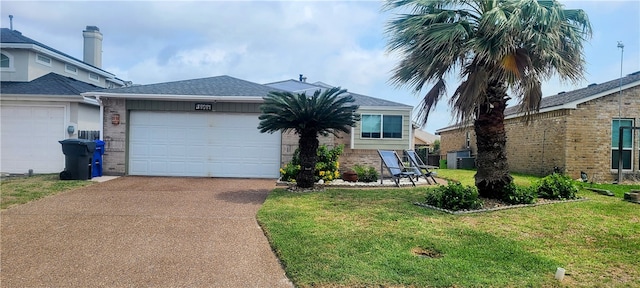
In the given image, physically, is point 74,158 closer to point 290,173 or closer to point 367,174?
point 290,173

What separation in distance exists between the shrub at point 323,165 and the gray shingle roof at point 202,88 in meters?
2.45

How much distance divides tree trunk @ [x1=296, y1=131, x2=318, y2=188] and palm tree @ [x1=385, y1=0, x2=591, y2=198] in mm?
2686

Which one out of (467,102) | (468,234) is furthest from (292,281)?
(467,102)

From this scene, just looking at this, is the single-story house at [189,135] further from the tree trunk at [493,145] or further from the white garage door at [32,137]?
the tree trunk at [493,145]

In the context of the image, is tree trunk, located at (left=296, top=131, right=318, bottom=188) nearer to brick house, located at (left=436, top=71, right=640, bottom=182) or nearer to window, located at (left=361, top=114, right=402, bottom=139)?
window, located at (left=361, top=114, right=402, bottom=139)

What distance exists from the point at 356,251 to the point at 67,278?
3.12 metres

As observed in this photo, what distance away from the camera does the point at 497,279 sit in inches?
148

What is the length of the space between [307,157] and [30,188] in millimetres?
6686

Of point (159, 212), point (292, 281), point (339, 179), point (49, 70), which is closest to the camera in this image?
point (292, 281)

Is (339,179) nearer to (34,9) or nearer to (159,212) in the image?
(159,212)

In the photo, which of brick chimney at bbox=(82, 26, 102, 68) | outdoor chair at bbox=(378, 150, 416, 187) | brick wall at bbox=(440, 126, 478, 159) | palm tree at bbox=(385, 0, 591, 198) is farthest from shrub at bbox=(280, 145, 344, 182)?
brick chimney at bbox=(82, 26, 102, 68)

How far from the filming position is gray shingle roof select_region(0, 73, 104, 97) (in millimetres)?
12750

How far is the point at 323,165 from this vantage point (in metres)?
11.5

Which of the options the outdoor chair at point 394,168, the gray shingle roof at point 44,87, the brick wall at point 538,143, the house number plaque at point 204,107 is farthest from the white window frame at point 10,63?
the brick wall at point 538,143
